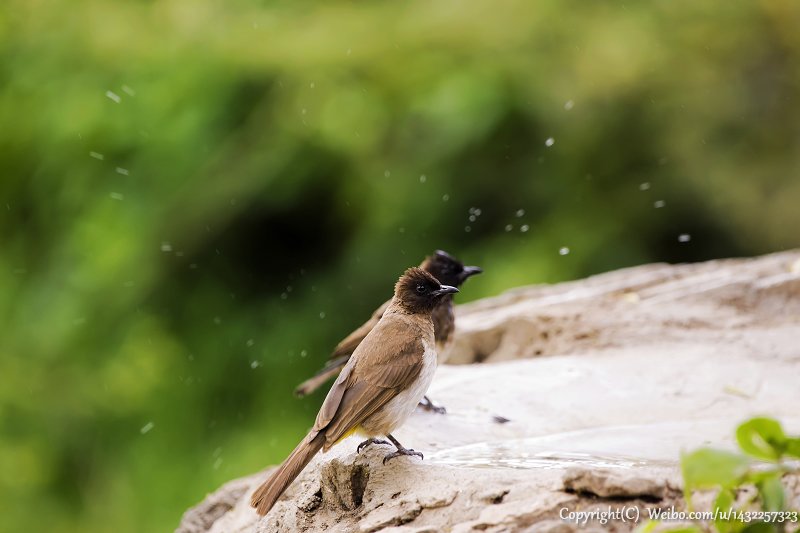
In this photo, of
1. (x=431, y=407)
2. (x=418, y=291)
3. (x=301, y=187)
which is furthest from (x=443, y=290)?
(x=301, y=187)

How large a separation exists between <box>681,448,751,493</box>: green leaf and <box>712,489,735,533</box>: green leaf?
25 centimetres

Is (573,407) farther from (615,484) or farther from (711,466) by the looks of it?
(711,466)

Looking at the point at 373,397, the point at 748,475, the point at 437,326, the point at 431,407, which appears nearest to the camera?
the point at 748,475

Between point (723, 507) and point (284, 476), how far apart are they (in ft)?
4.28

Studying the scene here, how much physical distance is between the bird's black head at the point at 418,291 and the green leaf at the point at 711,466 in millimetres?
1750

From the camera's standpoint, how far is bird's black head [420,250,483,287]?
5402 mm

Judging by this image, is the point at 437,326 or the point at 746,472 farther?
the point at 437,326

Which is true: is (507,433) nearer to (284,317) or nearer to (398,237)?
(398,237)

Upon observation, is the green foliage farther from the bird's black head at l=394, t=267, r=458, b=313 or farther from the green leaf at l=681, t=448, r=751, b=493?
the bird's black head at l=394, t=267, r=458, b=313

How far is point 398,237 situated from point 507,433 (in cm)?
312

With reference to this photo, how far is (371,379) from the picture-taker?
349 centimetres

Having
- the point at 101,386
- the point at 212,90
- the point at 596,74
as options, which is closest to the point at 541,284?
the point at 596,74

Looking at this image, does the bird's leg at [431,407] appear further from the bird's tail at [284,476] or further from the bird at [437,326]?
the bird's tail at [284,476]

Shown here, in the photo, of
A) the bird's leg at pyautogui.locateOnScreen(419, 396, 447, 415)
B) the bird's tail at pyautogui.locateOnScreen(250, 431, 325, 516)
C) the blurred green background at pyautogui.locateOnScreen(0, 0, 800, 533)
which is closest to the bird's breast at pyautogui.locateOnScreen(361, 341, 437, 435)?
the bird's tail at pyautogui.locateOnScreen(250, 431, 325, 516)
